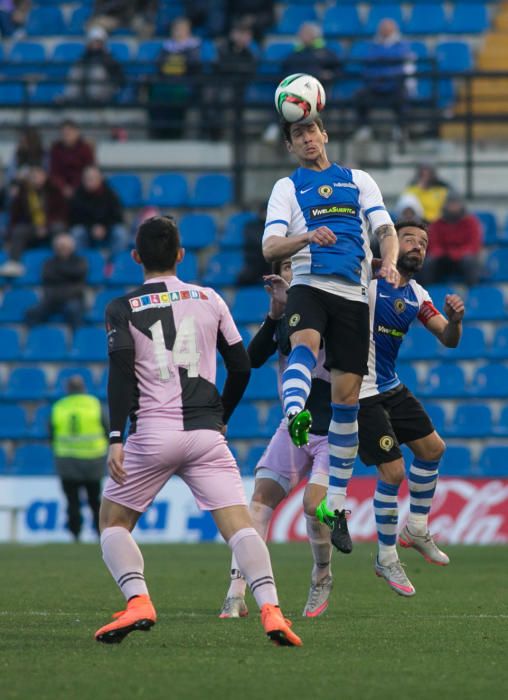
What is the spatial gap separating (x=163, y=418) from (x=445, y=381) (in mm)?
13218

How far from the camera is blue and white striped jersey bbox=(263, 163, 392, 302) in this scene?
9344mm

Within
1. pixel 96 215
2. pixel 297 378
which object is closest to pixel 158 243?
pixel 297 378

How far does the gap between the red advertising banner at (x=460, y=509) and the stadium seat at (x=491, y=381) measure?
210 centimetres

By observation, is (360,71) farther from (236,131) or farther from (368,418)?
(368,418)

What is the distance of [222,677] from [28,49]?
2031cm

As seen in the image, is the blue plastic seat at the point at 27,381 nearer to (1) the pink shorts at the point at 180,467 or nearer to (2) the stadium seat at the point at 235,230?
(2) the stadium seat at the point at 235,230

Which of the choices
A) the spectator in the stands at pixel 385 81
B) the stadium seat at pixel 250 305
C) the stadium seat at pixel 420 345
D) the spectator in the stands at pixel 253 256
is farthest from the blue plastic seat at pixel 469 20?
the stadium seat at pixel 420 345

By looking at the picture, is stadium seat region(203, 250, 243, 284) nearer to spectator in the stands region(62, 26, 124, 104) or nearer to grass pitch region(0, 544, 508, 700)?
spectator in the stands region(62, 26, 124, 104)

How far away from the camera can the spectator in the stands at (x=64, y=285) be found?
71.9ft

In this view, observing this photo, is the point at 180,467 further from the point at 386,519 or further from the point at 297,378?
the point at 386,519

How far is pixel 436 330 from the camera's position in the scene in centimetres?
1019

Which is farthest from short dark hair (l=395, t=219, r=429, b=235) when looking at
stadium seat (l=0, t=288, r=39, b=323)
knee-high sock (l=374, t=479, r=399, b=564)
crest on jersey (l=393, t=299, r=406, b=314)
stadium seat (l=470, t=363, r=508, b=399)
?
stadium seat (l=0, t=288, r=39, b=323)

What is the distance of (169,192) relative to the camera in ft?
76.9

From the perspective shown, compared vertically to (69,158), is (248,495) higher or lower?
lower
